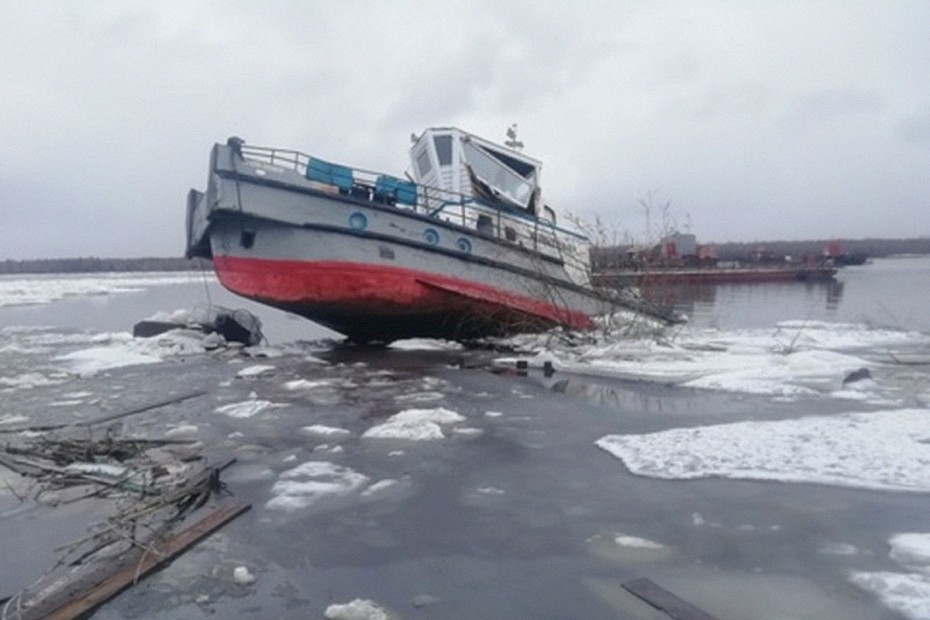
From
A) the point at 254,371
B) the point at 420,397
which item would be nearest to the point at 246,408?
the point at 420,397

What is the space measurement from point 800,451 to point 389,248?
721 centimetres

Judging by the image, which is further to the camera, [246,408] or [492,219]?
[492,219]

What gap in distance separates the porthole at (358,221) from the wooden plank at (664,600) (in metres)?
8.38

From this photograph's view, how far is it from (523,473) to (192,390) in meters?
4.82

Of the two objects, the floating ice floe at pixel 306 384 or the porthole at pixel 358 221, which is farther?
the porthole at pixel 358 221

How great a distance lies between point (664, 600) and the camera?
9.00 ft

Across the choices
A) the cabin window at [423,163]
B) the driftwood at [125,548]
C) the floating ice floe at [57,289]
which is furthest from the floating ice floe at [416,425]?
the floating ice floe at [57,289]

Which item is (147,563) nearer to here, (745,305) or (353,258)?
(353,258)

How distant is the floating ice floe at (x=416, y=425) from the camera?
5.48 metres

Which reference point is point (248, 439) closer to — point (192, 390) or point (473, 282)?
point (192, 390)

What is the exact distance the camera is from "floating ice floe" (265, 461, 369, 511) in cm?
399

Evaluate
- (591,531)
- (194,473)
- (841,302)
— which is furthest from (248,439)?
(841,302)

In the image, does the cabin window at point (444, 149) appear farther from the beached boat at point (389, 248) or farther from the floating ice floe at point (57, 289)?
the floating ice floe at point (57, 289)

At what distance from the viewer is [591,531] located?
352 centimetres
